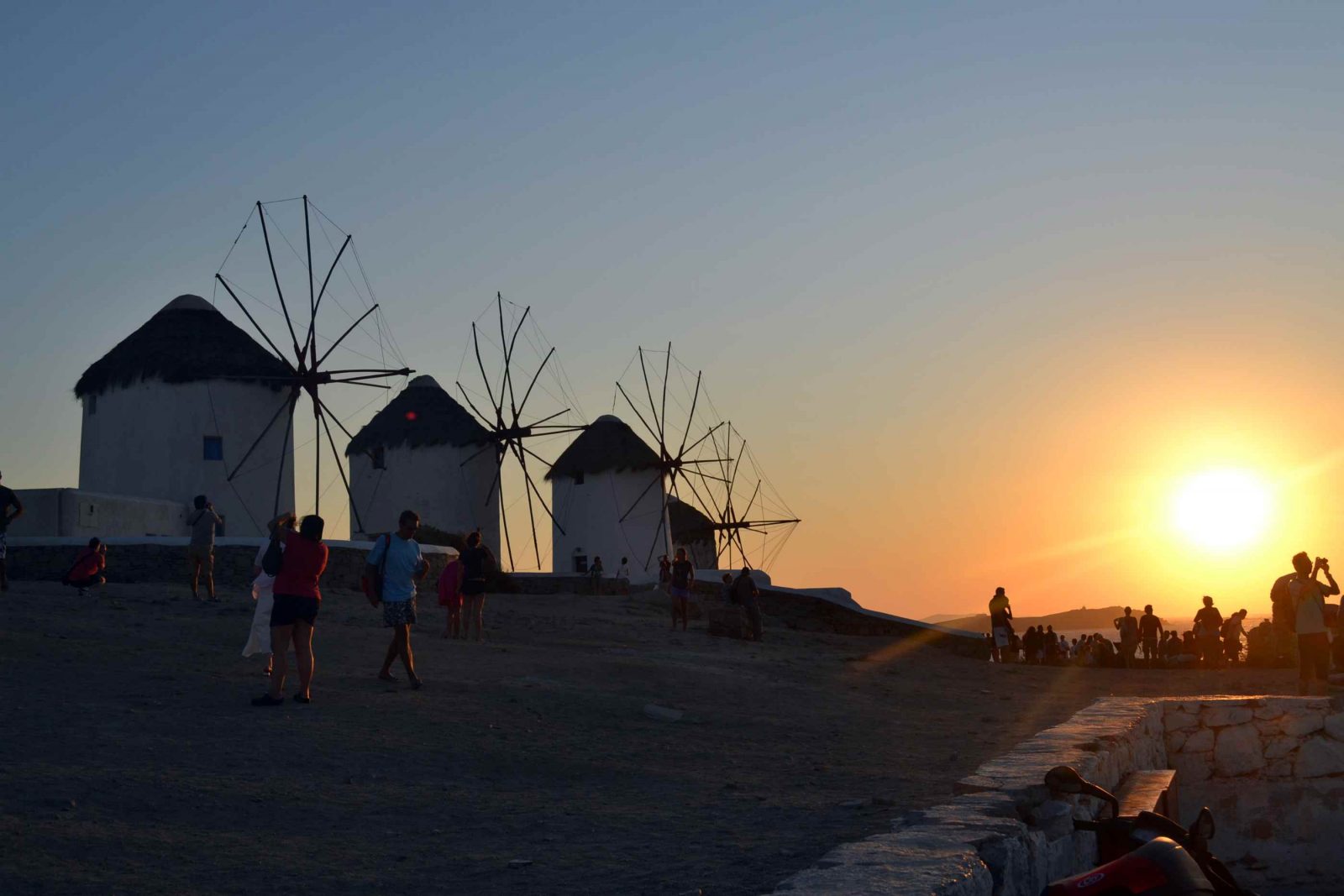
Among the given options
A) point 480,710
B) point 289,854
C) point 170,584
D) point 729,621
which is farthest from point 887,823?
point 170,584

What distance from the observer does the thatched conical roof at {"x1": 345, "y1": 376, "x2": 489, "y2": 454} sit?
43562mm

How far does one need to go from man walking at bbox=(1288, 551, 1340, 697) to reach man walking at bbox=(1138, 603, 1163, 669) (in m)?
11.1

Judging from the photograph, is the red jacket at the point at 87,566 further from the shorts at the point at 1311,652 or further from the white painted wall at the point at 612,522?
the white painted wall at the point at 612,522

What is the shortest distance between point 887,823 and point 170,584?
1824 centimetres

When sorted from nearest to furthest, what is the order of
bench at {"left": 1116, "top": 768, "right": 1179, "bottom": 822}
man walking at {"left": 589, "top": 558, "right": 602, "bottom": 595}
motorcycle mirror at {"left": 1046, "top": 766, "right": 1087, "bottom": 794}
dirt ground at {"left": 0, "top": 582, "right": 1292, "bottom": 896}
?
motorcycle mirror at {"left": 1046, "top": 766, "right": 1087, "bottom": 794}, dirt ground at {"left": 0, "top": 582, "right": 1292, "bottom": 896}, bench at {"left": 1116, "top": 768, "right": 1179, "bottom": 822}, man walking at {"left": 589, "top": 558, "right": 602, "bottom": 595}

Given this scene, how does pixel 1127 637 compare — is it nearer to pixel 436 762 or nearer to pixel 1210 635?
pixel 1210 635

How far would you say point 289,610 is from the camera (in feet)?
32.4

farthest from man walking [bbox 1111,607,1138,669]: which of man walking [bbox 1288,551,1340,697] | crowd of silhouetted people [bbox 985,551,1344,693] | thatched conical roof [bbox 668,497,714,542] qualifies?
thatched conical roof [bbox 668,497,714,542]

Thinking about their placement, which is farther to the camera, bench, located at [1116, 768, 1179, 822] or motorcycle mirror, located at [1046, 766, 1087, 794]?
bench, located at [1116, 768, 1179, 822]

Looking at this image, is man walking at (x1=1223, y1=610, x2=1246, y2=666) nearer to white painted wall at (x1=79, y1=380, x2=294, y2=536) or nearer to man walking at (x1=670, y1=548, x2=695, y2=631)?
man walking at (x1=670, y1=548, x2=695, y2=631)

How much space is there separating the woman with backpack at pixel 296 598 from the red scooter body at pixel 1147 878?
7.37 metres

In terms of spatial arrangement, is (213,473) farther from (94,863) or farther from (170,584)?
(94,863)

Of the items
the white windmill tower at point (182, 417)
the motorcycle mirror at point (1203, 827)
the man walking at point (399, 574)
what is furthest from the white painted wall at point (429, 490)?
the motorcycle mirror at point (1203, 827)

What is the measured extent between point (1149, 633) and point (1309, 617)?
12315 mm
